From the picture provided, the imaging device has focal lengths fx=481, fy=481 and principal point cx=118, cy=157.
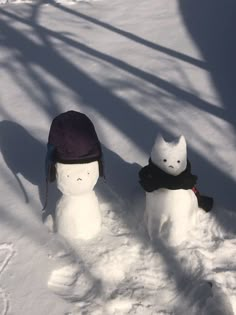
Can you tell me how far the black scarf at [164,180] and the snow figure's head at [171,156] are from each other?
3cm

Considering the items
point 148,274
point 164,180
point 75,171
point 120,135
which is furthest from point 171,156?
point 120,135

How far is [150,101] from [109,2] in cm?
246

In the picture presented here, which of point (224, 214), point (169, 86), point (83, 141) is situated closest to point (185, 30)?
point (169, 86)

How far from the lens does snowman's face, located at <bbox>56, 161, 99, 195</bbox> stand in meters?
2.44

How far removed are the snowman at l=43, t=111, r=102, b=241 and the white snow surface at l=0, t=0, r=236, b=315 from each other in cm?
10

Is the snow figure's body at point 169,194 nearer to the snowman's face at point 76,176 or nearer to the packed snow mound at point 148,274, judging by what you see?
the packed snow mound at point 148,274

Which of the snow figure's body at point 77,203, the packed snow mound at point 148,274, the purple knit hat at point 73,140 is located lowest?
the packed snow mound at point 148,274

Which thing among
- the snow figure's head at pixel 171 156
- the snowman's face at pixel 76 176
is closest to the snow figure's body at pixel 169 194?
the snow figure's head at pixel 171 156

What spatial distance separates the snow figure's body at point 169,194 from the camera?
2.47 metres

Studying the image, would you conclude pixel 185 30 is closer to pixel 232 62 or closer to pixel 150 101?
pixel 232 62

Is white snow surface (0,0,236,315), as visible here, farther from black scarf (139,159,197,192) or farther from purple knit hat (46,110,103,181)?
purple knit hat (46,110,103,181)

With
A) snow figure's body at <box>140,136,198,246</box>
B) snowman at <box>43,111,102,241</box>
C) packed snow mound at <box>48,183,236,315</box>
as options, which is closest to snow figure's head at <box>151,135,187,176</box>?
snow figure's body at <box>140,136,198,246</box>

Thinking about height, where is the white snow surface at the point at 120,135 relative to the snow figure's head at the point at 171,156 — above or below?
below

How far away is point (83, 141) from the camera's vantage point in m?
2.36
